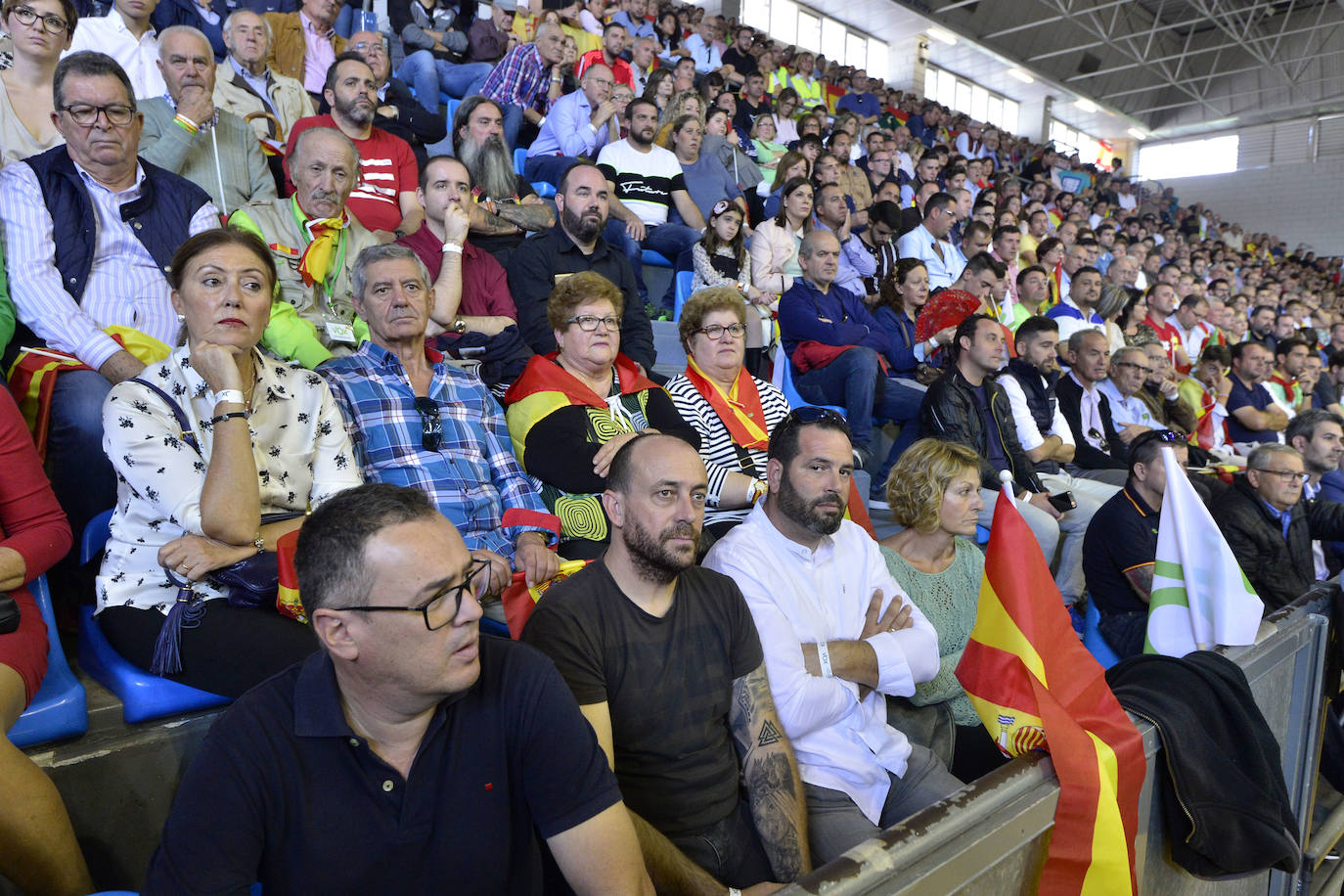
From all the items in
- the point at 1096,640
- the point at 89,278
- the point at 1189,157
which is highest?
the point at 1189,157

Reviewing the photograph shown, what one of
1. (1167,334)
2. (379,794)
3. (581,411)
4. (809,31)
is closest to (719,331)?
(581,411)

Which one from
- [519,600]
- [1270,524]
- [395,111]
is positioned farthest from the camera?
[395,111]

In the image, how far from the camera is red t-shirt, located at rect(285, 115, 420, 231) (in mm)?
3336

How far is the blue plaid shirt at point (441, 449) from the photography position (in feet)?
7.06

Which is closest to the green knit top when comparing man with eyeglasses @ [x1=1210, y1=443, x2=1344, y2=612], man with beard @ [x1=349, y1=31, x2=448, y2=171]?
man with eyeglasses @ [x1=1210, y1=443, x2=1344, y2=612]

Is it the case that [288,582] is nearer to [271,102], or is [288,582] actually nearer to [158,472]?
[158,472]

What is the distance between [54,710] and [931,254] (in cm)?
607

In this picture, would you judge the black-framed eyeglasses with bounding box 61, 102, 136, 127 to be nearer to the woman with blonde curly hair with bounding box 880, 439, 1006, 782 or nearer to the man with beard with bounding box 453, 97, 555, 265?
the man with beard with bounding box 453, 97, 555, 265

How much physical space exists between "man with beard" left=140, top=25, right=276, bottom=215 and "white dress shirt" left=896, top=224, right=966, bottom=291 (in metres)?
4.48

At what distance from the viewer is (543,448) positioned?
2.45m

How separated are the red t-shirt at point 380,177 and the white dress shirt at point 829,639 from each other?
209 cm

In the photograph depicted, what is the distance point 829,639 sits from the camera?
198 centimetres

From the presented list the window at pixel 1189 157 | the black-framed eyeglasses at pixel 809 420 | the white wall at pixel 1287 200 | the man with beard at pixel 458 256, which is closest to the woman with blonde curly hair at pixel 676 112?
the man with beard at pixel 458 256

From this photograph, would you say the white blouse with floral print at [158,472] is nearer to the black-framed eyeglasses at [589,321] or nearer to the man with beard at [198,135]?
the black-framed eyeglasses at [589,321]
